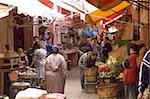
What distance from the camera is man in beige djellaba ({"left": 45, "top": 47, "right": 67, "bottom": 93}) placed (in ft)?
44.8

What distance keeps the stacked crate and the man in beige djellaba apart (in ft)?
10.8

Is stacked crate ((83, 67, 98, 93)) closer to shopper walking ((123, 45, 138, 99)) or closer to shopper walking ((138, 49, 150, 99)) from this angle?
shopper walking ((123, 45, 138, 99))

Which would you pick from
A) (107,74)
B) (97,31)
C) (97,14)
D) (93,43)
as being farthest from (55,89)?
(97,31)

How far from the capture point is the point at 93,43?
20797mm

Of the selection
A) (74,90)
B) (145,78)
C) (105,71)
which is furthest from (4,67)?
(145,78)

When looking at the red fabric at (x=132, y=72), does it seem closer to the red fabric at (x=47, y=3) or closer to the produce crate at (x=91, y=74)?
the red fabric at (x=47, y=3)

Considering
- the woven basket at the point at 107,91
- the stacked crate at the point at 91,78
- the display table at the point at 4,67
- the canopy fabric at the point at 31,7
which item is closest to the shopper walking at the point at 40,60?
the stacked crate at the point at 91,78

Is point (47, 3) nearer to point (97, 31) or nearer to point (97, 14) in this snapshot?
point (97, 14)

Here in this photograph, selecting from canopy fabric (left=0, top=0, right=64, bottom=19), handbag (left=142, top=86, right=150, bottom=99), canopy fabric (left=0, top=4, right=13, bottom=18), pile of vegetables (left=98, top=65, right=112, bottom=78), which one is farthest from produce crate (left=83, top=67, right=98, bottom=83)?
handbag (left=142, top=86, right=150, bottom=99)

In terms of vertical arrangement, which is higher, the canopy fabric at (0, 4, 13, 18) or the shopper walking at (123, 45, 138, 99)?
the canopy fabric at (0, 4, 13, 18)

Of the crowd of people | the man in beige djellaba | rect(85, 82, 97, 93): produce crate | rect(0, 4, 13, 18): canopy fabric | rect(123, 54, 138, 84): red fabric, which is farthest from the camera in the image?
rect(85, 82, 97, 93): produce crate

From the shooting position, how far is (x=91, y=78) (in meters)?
17.1

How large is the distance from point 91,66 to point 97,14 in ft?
17.0

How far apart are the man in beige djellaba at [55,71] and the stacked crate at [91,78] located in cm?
329
